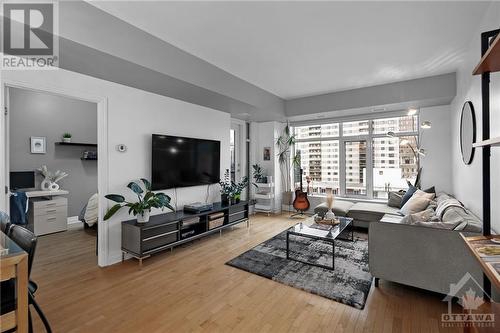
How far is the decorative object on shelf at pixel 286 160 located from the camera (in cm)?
616

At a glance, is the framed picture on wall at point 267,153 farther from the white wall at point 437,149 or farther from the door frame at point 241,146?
the white wall at point 437,149

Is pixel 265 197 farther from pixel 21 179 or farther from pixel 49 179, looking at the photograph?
pixel 21 179

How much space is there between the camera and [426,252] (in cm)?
218

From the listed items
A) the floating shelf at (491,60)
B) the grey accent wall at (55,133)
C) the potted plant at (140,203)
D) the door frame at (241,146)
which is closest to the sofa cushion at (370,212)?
the door frame at (241,146)

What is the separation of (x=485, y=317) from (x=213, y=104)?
4.09 metres

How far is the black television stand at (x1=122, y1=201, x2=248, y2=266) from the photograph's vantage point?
3000 mm

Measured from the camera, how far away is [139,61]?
2627mm

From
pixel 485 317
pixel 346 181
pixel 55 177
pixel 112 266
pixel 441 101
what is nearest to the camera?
pixel 485 317

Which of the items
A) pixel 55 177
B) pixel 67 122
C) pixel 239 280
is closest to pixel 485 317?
pixel 239 280

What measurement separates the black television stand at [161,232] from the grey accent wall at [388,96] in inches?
116

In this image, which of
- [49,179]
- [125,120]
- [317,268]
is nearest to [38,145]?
[49,179]

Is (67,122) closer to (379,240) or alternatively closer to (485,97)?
(379,240)

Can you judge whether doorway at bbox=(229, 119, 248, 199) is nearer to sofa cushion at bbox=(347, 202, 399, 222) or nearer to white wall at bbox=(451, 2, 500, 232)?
sofa cushion at bbox=(347, 202, 399, 222)

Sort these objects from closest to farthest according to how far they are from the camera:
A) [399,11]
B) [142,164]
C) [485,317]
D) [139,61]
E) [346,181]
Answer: [485,317]
[399,11]
[139,61]
[142,164]
[346,181]
